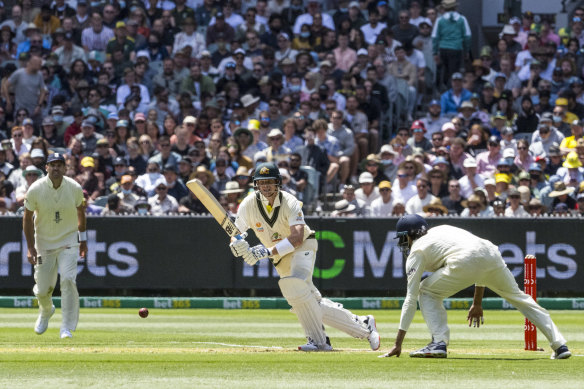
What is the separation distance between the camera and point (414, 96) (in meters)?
24.4

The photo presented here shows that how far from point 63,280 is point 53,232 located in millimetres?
560

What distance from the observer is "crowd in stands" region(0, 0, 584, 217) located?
2059 cm

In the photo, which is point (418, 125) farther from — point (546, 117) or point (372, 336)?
point (372, 336)

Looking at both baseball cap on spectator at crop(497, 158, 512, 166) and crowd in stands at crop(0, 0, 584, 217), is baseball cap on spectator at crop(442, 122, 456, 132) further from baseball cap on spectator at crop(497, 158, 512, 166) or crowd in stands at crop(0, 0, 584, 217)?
baseball cap on spectator at crop(497, 158, 512, 166)

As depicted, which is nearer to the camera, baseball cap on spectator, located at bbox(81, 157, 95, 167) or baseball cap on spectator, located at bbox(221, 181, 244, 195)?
baseball cap on spectator, located at bbox(221, 181, 244, 195)

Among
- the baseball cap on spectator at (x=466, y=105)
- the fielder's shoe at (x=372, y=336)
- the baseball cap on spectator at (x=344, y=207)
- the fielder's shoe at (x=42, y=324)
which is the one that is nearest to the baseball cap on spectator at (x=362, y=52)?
the baseball cap on spectator at (x=466, y=105)

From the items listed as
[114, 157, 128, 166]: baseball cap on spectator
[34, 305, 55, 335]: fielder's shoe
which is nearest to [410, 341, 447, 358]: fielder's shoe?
[34, 305, 55, 335]: fielder's shoe

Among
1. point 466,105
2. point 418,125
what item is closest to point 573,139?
point 466,105

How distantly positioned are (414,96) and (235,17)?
463 centimetres

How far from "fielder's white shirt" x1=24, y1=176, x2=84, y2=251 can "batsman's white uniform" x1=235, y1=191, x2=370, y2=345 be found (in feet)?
9.00

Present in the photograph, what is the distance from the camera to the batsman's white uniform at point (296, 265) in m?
11.4

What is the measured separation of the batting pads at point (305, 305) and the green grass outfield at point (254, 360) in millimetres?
282

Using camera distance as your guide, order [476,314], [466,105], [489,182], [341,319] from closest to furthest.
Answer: [476,314] < [341,319] < [489,182] < [466,105]

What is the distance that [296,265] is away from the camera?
37.7ft
